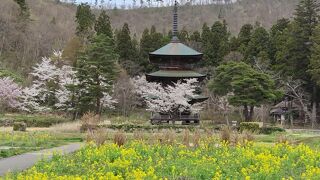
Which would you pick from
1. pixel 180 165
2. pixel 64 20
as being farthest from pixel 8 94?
pixel 64 20

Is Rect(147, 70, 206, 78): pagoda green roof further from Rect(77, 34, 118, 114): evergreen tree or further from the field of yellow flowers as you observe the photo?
the field of yellow flowers

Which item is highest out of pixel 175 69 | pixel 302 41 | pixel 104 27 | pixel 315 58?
pixel 104 27

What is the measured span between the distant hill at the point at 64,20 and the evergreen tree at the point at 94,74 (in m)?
17.5

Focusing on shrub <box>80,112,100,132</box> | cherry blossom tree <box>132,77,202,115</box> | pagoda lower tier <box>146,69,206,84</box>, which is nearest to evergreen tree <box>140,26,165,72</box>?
pagoda lower tier <box>146,69,206,84</box>

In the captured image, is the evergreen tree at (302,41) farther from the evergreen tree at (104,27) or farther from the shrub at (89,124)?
the shrub at (89,124)

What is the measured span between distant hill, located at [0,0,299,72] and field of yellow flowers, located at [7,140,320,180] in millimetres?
42296

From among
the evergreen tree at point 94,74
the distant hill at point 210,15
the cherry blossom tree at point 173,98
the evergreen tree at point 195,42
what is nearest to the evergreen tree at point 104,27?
the evergreen tree at point 195,42

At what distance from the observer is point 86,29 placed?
59.8 m

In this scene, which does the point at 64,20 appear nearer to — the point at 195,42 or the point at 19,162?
the point at 195,42

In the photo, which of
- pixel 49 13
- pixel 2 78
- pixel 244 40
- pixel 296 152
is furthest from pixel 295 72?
pixel 49 13

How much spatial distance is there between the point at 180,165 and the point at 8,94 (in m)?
32.9

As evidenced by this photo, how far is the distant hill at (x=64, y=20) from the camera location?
58.5 meters

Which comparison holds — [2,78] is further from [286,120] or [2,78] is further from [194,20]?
[194,20]

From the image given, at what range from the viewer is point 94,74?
121ft
